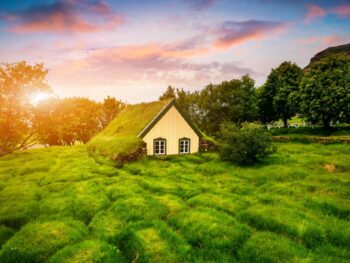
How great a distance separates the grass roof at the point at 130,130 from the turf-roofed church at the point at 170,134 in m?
0.83

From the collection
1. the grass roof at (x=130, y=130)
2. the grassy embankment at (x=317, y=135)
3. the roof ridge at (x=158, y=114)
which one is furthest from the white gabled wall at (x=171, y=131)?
the grassy embankment at (x=317, y=135)

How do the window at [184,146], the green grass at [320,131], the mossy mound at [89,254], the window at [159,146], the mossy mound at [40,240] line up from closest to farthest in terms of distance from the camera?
the mossy mound at [89,254]
the mossy mound at [40,240]
the window at [159,146]
the window at [184,146]
the green grass at [320,131]

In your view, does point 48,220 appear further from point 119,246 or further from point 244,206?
point 244,206

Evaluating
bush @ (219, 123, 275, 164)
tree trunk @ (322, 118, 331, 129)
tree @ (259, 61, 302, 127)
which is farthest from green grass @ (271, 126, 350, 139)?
bush @ (219, 123, 275, 164)

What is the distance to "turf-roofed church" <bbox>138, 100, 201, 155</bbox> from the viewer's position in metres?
30.1

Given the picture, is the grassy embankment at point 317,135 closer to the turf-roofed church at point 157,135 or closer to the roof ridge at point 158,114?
the turf-roofed church at point 157,135

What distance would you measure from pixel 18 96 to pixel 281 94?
54578 millimetres

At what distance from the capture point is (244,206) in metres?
13.6

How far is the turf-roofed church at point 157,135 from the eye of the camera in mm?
28484

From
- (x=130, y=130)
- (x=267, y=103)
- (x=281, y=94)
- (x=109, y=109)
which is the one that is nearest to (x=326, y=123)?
(x=281, y=94)

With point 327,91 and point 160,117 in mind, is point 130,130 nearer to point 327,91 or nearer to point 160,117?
point 160,117

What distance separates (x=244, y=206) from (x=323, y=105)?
3853 centimetres

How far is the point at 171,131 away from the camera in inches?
1242

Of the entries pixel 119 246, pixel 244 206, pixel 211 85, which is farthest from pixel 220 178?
pixel 211 85
